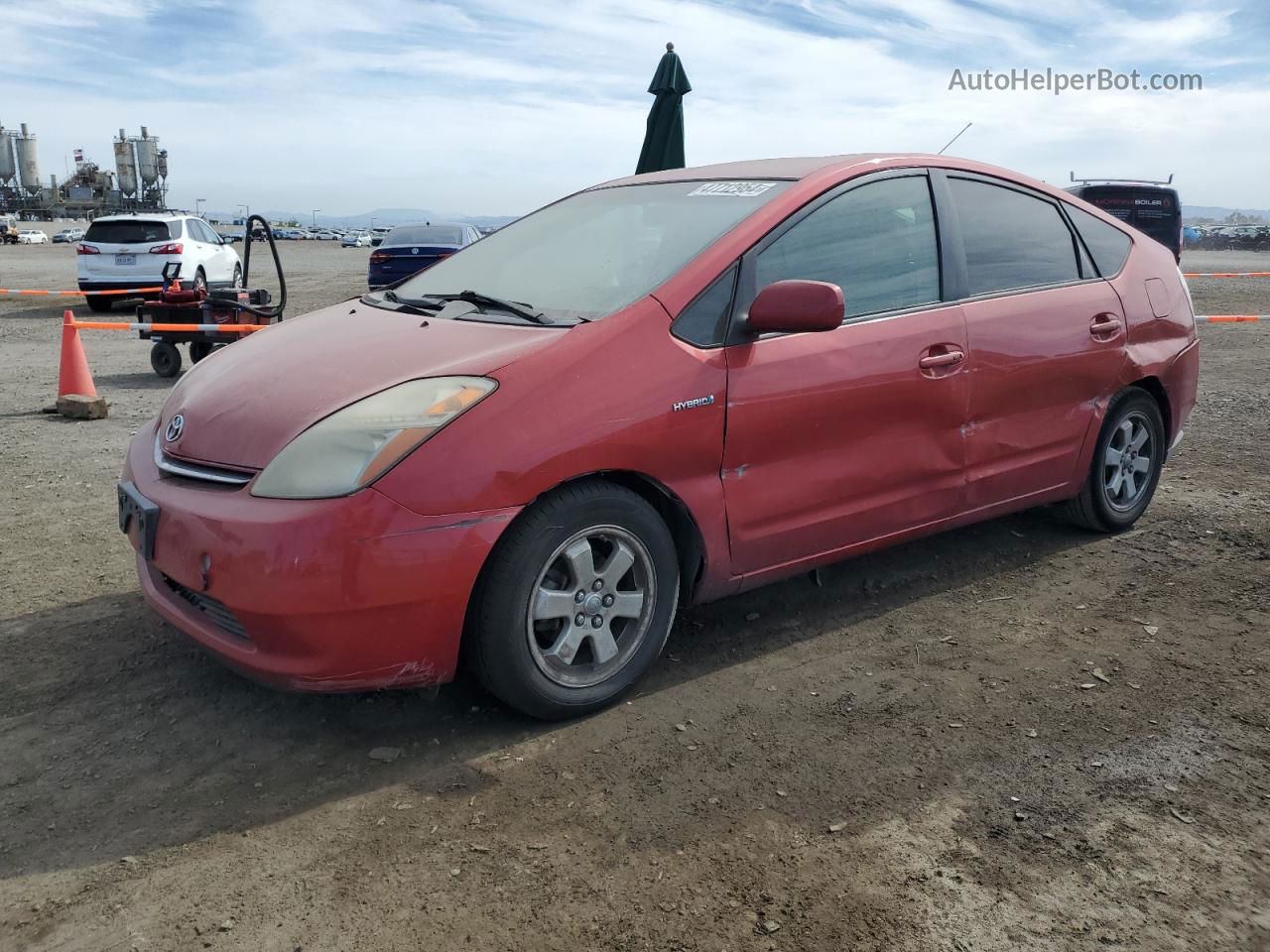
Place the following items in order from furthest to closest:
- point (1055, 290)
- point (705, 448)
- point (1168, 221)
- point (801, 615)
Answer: point (1168, 221) → point (1055, 290) → point (801, 615) → point (705, 448)

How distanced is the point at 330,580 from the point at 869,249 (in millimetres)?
2266

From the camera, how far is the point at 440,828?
8.75 ft

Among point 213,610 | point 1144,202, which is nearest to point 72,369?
point 213,610

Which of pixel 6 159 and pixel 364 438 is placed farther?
pixel 6 159

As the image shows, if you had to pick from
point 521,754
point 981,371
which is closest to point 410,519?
point 521,754

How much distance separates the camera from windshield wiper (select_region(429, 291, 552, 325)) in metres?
3.45

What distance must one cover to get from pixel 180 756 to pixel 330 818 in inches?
23.7

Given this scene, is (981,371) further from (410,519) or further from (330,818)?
(330,818)

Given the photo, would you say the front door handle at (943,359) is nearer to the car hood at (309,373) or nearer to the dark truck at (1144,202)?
the car hood at (309,373)

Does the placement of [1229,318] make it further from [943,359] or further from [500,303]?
[500,303]

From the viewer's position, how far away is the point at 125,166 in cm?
11894

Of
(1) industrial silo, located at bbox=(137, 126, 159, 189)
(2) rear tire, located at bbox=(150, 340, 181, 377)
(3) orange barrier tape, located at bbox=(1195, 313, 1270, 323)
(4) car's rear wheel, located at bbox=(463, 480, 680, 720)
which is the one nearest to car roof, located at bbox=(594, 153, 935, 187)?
(4) car's rear wheel, located at bbox=(463, 480, 680, 720)

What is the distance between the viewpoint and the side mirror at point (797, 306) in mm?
3357

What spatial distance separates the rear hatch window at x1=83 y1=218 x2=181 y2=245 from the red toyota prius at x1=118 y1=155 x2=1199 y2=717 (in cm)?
1447
